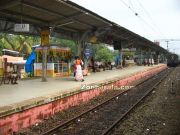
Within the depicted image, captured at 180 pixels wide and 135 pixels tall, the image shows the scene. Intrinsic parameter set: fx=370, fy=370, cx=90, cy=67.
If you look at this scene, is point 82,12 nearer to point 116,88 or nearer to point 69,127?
point 116,88

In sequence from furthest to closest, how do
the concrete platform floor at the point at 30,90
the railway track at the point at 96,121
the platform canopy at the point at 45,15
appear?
the platform canopy at the point at 45,15 → the concrete platform floor at the point at 30,90 → the railway track at the point at 96,121

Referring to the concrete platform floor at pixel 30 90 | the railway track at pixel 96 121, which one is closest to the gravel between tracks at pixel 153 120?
the railway track at pixel 96 121

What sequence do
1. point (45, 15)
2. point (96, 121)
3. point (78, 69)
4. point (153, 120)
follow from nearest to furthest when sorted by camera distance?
point (96, 121)
point (153, 120)
point (45, 15)
point (78, 69)

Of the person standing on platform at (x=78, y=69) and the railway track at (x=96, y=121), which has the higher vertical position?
the person standing on platform at (x=78, y=69)

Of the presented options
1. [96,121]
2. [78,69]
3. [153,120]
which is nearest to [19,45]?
[78,69]

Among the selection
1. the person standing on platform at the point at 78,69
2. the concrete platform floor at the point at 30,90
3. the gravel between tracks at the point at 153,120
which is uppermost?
the person standing on platform at the point at 78,69

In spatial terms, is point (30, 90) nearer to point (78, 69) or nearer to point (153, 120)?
point (153, 120)

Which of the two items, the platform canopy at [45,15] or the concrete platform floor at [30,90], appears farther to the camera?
the platform canopy at [45,15]

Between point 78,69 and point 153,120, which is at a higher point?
point 78,69

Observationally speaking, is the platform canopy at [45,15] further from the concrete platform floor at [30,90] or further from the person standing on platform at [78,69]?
the concrete platform floor at [30,90]

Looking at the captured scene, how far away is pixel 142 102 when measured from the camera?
1691 centimetres

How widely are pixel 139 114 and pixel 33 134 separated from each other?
4811mm

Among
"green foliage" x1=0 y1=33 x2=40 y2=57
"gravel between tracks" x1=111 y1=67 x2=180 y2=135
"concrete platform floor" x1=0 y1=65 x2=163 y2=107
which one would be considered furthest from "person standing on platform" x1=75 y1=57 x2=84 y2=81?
"green foliage" x1=0 y1=33 x2=40 y2=57

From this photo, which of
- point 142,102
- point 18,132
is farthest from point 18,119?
point 142,102
